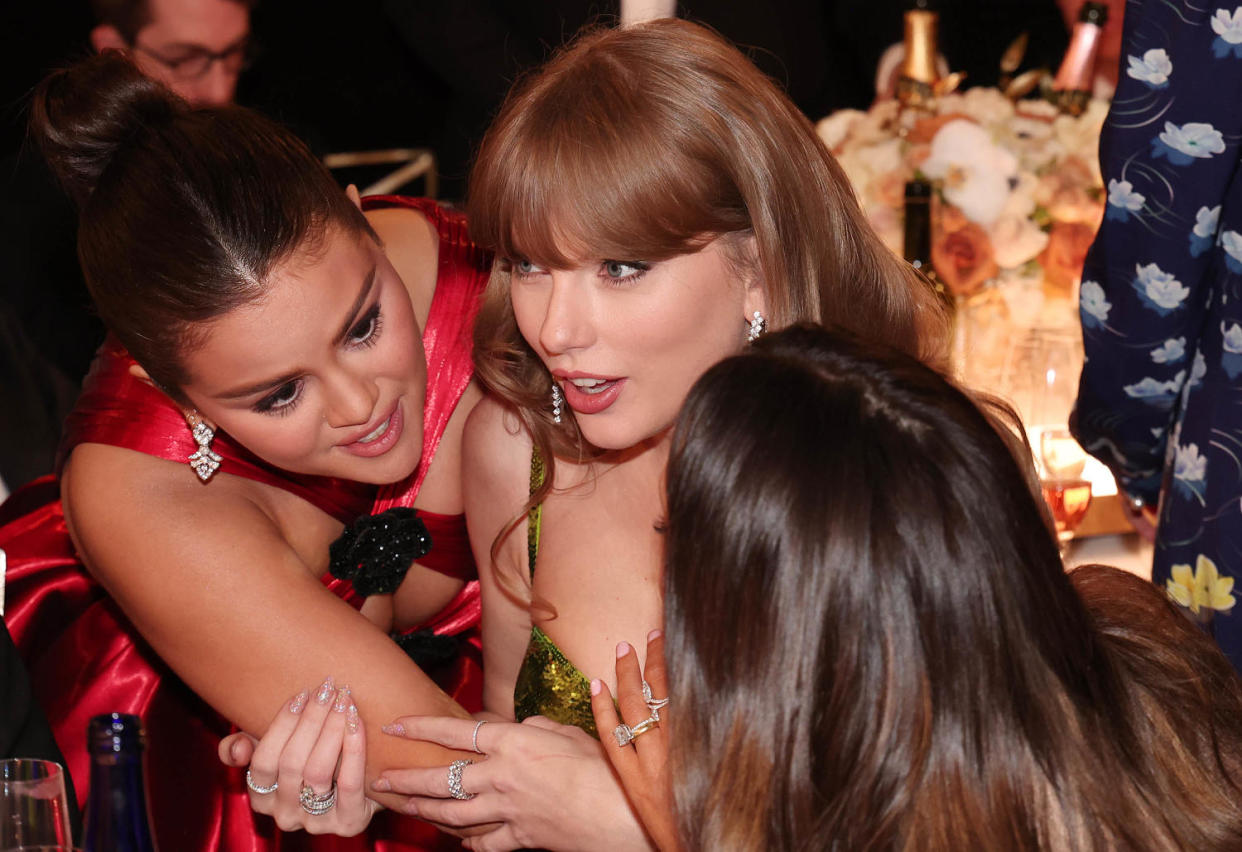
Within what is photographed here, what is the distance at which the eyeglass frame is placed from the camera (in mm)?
2752

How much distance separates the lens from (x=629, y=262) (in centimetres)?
131

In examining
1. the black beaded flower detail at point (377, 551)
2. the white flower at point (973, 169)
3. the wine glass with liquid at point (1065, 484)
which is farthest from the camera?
the white flower at point (973, 169)

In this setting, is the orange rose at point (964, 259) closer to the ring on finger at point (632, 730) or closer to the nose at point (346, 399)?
the nose at point (346, 399)

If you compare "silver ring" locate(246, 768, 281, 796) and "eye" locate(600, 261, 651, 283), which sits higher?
"eye" locate(600, 261, 651, 283)

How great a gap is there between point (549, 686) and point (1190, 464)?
0.82 m

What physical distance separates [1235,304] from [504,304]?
858 mm

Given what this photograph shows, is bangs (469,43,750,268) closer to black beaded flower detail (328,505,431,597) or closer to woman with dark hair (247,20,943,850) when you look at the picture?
woman with dark hair (247,20,943,850)

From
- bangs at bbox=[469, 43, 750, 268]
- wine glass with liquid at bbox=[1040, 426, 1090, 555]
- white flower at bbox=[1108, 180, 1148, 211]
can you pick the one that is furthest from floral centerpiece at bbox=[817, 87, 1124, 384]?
bangs at bbox=[469, 43, 750, 268]

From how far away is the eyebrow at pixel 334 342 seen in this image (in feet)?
4.52

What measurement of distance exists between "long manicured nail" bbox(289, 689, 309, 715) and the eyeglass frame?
71.9 inches

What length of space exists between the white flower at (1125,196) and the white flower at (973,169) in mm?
691

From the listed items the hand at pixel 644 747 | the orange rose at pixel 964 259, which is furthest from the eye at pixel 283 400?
the orange rose at pixel 964 259

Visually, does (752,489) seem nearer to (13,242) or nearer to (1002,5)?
(13,242)

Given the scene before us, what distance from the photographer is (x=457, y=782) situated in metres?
1.39
